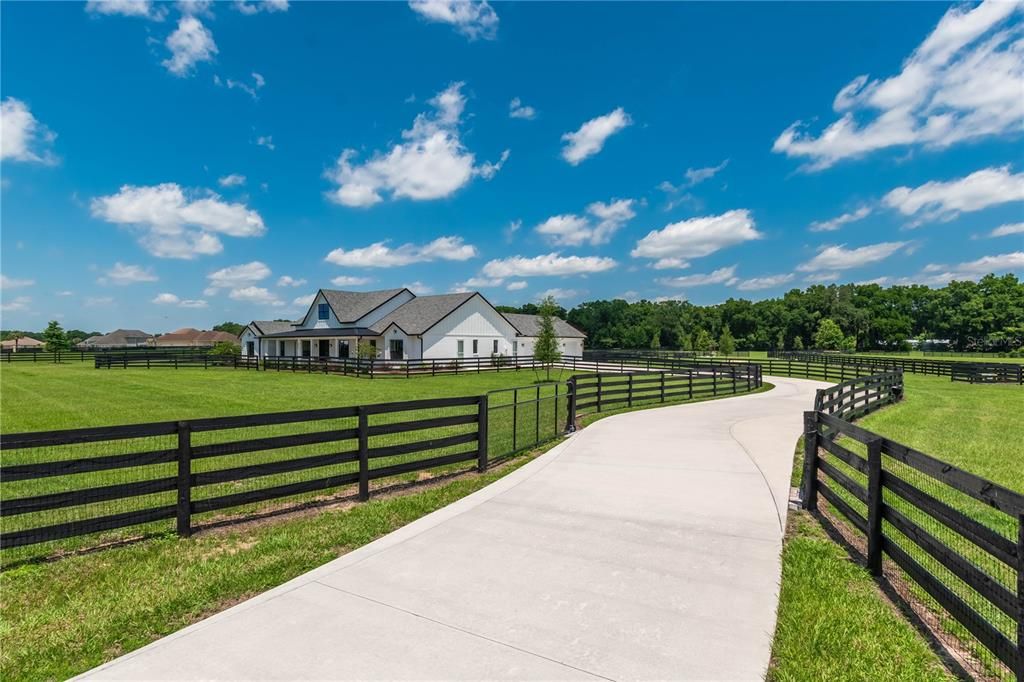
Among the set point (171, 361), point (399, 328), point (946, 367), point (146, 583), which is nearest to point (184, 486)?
point (146, 583)

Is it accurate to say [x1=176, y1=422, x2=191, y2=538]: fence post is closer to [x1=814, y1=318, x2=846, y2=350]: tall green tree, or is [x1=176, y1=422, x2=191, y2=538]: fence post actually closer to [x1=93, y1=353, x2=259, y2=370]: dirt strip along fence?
[x1=93, y1=353, x2=259, y2=370]: dirt strip along fence

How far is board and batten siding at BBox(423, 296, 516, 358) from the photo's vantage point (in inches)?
1523

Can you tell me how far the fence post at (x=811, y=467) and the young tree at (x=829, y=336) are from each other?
3917 inches

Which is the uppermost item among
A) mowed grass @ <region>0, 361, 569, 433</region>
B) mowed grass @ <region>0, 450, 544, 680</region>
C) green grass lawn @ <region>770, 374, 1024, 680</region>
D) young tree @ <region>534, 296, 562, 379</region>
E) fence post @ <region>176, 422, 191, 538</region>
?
young tree @ <region>534, 296, 562, 379</region>

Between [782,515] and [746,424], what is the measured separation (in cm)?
751

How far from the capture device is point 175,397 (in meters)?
18.8

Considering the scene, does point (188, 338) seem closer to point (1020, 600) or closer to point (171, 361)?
point (171, 361)

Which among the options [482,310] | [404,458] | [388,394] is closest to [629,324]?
[482,310]

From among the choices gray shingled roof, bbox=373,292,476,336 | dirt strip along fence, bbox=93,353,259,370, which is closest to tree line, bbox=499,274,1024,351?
gray shingled roof, bbox=373,292,476,336

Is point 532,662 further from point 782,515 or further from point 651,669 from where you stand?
point 782,515

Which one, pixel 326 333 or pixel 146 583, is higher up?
pixel 326 333

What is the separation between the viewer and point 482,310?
139ft

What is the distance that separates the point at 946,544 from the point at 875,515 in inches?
33.9

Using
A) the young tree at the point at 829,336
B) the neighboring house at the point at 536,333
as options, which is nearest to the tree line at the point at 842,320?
the young tree at the point at 829,336
